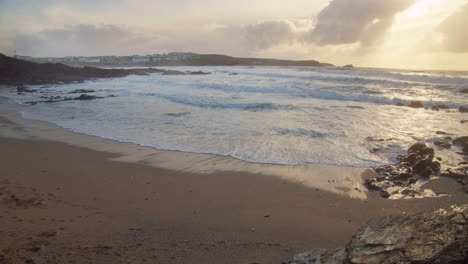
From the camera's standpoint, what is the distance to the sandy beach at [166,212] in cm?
324

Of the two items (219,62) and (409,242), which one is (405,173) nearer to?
(409,242)

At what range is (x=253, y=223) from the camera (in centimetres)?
402

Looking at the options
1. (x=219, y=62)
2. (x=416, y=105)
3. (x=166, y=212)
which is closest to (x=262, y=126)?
(x=166, y=212)

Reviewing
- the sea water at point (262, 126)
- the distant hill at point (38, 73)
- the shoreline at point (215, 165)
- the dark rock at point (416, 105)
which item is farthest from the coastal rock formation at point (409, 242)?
the distant hill at point (38, 73)

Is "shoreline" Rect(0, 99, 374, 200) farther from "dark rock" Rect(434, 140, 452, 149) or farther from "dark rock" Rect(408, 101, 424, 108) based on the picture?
"dark rock" Rect(408, 101, 424, 108)

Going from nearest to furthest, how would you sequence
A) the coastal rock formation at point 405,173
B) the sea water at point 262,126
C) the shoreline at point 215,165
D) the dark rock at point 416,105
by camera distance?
the coastal rock formation at point 405,173 → the shoreline at point 215,165 → the sea water at point 262,126 → the dark rock at point 416,105

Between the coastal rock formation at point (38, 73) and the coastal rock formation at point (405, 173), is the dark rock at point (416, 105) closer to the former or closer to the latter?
the coastal rock formation at point (405, 173)

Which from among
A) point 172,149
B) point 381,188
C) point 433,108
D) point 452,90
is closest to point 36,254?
point 172,149

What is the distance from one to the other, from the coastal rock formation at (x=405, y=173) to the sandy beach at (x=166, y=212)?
1.06 ft

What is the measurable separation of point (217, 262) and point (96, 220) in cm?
186

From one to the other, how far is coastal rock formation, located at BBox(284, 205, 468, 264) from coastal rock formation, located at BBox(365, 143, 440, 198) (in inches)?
120

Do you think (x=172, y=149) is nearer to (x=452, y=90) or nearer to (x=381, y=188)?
(x=381, y=188)

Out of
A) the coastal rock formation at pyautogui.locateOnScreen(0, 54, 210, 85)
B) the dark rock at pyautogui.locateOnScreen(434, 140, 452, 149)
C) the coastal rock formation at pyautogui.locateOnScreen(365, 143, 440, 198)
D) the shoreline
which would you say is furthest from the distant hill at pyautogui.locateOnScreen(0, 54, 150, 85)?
the dark rock at pyautogui.locateOnScreen(434, 140, 452, 149)

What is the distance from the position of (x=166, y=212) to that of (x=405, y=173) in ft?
15.2
